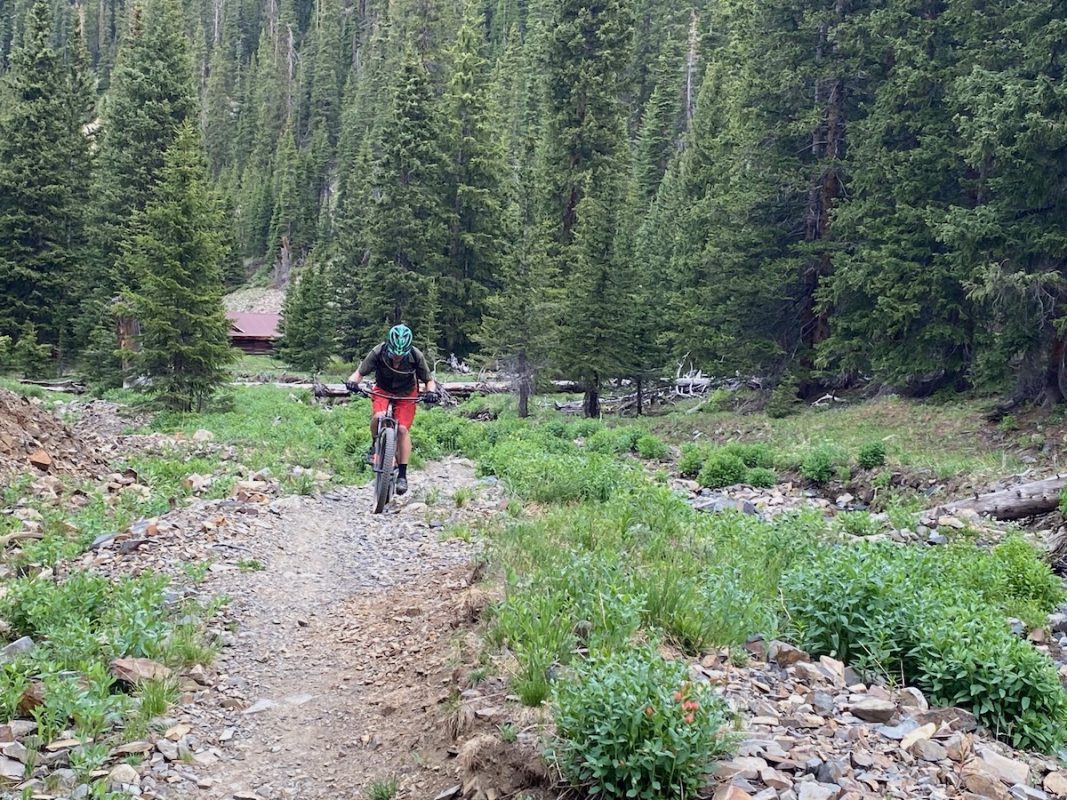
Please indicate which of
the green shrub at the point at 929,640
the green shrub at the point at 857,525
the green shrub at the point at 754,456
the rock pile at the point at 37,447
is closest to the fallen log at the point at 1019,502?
the green shrub at the point at 857,525

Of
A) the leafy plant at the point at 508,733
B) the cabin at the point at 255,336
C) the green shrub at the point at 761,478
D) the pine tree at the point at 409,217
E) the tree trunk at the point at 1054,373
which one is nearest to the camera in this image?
the leafy plant at the point at 508,733

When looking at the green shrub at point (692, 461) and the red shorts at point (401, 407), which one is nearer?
the red shorts at point (401, 407)

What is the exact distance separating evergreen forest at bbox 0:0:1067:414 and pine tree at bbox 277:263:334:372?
0.14 m

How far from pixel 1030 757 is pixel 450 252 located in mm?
38673

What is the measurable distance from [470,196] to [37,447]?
3155 centimetres

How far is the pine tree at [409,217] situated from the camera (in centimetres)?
3775

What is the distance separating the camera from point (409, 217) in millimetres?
38406

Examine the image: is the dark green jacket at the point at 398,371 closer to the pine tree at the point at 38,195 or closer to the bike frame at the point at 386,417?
the bike frame at the point at 386,417

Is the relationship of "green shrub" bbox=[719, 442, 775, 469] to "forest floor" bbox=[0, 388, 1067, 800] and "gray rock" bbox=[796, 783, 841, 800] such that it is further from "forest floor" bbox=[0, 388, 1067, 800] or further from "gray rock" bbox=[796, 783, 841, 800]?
"gray rock" bbox=[796, 783, 841, 800]

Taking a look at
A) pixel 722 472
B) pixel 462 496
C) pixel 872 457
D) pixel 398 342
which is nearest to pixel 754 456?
pixel 722 472

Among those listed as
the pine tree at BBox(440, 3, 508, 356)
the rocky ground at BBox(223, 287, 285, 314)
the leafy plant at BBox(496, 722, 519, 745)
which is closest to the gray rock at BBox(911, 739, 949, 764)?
the leafy plant at BBox(496, 722, 519, 745)

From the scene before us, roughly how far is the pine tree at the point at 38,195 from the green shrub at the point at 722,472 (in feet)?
95.0

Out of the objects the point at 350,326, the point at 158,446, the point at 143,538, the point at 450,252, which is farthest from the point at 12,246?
the point at 143,538

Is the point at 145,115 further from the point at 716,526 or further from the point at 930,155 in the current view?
the point at 716,526
